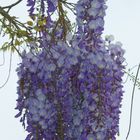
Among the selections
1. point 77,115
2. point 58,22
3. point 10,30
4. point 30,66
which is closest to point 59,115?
point 77,115

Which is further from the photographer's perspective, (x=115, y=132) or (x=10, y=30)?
(x=10, y=30)

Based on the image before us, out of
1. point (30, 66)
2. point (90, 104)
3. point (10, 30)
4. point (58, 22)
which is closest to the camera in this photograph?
point (90, 104)

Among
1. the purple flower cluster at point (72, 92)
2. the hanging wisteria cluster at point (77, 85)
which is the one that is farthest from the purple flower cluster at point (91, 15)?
the purple flower cluster at point (72, 92)

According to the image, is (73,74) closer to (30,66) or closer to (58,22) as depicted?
(30,66)

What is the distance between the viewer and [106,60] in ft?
11.7

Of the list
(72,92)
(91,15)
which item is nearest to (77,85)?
(72,92)

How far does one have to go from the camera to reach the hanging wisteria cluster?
3.51 meters

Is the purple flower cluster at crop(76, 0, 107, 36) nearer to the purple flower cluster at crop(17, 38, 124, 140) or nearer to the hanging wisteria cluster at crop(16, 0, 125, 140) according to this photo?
the hanging wisteria cluster at crop(16, 0, 125, 140)

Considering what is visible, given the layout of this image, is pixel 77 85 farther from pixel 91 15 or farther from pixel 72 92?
pixel 91 15

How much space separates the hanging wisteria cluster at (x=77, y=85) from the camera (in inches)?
138

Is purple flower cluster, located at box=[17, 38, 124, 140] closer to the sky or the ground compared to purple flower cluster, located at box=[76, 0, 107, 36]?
closer to the ground

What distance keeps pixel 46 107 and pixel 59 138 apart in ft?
0.70

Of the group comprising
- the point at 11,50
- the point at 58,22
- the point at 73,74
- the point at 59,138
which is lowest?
the point at 59,138

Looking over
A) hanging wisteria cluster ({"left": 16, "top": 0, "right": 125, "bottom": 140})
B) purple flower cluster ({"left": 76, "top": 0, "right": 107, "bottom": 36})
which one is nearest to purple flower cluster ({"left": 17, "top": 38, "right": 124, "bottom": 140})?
hanging wisteria cluster ({"left": 16, "top": 0, "right": 125, "bottom": 140})
